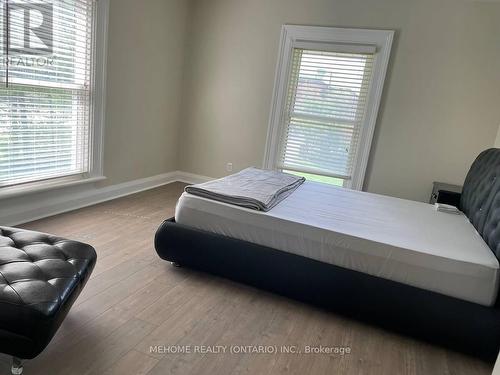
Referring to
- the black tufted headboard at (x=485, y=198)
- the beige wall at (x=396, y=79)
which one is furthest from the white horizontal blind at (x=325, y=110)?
the black tufted headboard at (x=485, y=198)

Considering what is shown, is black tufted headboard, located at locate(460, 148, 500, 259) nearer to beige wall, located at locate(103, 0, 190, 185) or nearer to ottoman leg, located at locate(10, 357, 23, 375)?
ottoman leg, located at locate(10, 357, 23, 375)

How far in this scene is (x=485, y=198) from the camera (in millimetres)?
2557

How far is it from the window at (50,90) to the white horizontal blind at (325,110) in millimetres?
2239

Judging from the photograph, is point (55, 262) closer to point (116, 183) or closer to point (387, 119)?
point (116, 183)

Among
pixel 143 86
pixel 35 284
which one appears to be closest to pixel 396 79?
pixel 143 86

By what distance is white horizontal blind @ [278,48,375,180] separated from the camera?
4180mm

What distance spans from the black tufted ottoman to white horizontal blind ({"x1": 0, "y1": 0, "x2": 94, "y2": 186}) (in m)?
1.30

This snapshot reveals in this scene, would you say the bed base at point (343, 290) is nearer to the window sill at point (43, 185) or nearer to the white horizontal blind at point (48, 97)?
the window sill at point (43, 185)

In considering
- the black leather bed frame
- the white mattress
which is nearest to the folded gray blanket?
the white mattress

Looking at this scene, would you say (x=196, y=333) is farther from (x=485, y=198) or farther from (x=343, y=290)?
(x=485, y=198)

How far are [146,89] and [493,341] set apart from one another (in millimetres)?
3992

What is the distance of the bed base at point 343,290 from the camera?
1.93 m

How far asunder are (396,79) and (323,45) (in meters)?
0.92

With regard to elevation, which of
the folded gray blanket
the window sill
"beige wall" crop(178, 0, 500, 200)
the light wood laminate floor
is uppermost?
"beige wall" crop(178, 0, 500, 200)
